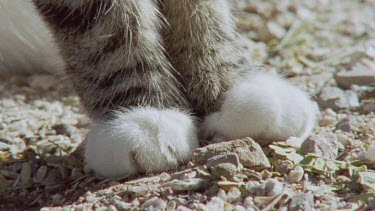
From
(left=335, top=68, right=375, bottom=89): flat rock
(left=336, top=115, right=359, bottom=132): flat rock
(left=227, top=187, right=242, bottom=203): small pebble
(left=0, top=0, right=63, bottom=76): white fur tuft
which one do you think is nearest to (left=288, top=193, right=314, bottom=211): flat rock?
(left=227, top=187, right=242, bottom=203): small pebble

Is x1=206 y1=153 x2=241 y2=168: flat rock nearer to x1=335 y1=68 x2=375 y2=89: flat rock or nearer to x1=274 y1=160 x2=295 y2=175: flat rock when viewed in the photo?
x1=274 y1=160 x2=295 y2=175: flat rock

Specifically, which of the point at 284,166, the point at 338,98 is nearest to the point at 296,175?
the point at 284,166

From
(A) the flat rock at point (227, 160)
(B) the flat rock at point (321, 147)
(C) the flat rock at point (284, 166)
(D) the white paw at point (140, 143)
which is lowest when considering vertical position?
(C) the flat rock at point (284, 166)

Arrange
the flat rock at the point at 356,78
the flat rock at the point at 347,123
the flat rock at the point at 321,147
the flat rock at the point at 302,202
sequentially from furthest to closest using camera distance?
1. the flat rock at the point at 356,78
2. the flat rock at the point at 347,123
3. the flat rock at the point at 321,147
4. the flat rock at the point at 302,202

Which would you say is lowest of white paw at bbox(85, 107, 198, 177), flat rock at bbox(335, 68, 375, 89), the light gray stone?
the light gray stone

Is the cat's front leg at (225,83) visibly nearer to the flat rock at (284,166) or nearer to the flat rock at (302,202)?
the flat rock at (284,166)

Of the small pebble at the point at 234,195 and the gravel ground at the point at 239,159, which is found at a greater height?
the gravel ground at the point at 239,159

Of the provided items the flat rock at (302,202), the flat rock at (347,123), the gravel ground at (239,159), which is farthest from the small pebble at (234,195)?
the flat rock at (347,123)

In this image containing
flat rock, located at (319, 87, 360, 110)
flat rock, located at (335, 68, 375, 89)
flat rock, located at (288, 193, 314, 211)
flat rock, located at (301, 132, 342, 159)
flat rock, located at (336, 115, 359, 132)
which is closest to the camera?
flat rock, located at (288, 193, 314, 211)
